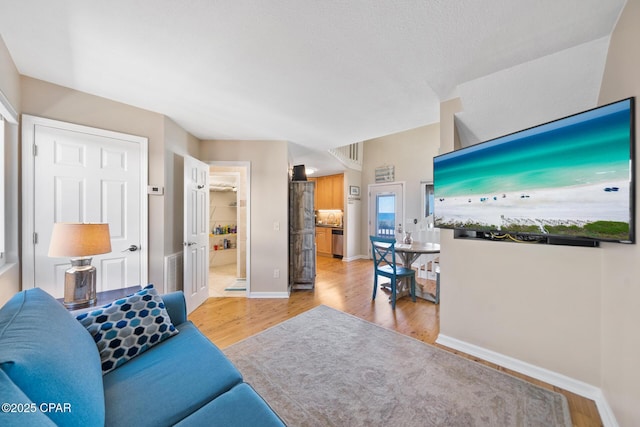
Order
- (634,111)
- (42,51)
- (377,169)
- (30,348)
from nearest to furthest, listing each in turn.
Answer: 1. (30,348)
2. (634,111)
3. (42,51)
4. (377,169)

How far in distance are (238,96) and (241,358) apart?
242cm

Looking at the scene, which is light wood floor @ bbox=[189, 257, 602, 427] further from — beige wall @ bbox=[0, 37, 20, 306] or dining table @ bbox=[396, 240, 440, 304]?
beige wall @ bbox=[0, 37, 20, 306]

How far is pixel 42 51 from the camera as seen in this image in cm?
167

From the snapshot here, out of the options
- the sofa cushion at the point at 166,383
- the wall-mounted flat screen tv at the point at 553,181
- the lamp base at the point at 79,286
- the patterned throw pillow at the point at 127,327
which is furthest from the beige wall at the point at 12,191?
the wall-mounted flat screen tv at the point at 553,181

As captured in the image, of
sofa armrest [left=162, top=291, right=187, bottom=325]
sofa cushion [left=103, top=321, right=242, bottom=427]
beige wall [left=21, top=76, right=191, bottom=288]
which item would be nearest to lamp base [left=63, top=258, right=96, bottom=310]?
sofa armrest [left=162, top=291, right=187, bottom=325]

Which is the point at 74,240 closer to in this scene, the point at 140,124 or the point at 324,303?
the point at 140,124

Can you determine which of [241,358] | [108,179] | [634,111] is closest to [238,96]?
[108,179]

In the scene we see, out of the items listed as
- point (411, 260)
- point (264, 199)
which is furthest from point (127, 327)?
point (411, 260)

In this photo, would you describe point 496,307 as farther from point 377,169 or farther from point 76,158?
point 377,169

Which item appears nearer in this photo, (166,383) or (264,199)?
(166,383)

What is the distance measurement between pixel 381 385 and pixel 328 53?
245 centimetres

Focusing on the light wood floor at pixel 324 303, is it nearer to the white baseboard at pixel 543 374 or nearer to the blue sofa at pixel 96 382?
the white baseboard at pixel 543 374

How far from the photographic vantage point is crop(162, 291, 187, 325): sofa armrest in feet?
5.58

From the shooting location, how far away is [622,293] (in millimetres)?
1326
